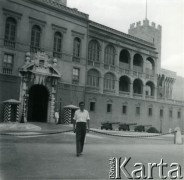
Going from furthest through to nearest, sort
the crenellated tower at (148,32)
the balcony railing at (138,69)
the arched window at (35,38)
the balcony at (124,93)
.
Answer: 1. the crenellated tower at (148,32)
2. the balcony railing at (138,69)
3. the balcony at (124,93)
4. the arched window at (35,38)

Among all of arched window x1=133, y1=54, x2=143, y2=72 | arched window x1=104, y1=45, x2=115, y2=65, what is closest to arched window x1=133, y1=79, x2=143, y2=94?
arched window x1=133, y1=54, x2=143, y2=72

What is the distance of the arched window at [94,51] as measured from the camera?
33225 millimetres

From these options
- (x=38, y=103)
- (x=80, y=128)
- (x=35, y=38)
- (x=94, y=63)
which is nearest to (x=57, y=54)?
(x=35, y=38)

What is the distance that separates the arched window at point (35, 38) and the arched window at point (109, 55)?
1045 cm

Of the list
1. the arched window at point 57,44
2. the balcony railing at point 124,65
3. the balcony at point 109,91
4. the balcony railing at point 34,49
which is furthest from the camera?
the balcony railing at point 124,65

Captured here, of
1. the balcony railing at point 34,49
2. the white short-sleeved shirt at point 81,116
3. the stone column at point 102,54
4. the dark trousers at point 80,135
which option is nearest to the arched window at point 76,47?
the stone column at point 102,54

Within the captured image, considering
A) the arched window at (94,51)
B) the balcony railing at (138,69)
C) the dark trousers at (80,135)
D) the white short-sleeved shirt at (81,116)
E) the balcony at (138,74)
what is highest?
the arched window at (94,51)

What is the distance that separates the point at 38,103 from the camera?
93.0ft

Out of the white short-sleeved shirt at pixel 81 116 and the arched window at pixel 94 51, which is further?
the arched window at pixel 94 51

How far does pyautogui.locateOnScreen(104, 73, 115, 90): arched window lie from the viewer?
35062 millimetres

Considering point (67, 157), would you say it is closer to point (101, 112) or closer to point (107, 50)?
point (101, 112)

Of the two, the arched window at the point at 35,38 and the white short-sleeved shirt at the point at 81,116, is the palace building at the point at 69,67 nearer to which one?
the arched window at the point at 35,38

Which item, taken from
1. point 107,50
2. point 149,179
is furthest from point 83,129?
point 107,50

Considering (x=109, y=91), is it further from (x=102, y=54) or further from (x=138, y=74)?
(x=138, y=74)
